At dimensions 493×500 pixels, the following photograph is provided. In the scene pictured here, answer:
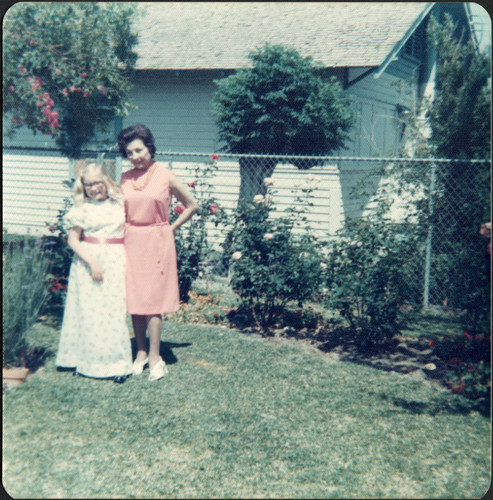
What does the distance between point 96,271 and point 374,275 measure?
2460 mm

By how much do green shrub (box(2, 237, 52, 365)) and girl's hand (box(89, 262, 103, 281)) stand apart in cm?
55

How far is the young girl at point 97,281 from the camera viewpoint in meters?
4.01

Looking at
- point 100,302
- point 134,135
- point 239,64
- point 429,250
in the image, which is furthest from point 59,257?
point 239,64

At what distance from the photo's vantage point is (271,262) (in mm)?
5582

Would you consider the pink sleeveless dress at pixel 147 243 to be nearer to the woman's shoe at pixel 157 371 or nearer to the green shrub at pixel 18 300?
the woman's shoe at pixel 157 371

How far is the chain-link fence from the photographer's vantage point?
15.1 ft

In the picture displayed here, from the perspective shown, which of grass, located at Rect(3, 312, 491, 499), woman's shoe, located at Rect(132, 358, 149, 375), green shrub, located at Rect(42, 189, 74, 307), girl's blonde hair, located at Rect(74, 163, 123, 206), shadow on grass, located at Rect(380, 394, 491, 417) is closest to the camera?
grass, located at Rect(3, 312, 491, 499)

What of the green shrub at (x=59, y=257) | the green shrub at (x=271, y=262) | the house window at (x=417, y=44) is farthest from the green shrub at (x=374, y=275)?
the house window at (x=417, y=44)

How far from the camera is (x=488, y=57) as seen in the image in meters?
5.44

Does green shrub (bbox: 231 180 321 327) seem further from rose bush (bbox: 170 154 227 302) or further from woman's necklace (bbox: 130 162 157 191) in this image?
woman's necklace (bbox: 130 162 157 191)

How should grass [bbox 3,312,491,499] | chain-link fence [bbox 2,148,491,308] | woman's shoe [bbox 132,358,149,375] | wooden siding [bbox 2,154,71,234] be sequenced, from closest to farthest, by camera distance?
grass [bbox 3,312,491,499], woman's shoe [bbox 132,358,149,375], chain-link fence [bbox 2,148,491,308], wooden siding [bbox 2,154,71,234]

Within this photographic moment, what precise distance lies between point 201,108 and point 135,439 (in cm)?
823

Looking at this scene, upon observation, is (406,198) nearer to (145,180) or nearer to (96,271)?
(145,180)

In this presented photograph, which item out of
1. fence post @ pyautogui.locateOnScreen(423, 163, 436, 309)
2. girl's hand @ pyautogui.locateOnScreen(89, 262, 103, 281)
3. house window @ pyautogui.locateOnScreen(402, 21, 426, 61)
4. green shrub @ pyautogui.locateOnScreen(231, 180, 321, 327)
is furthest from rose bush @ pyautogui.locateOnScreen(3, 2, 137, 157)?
house window @ pyautogui.locateOnScreen(402, 21, 426, 61)
